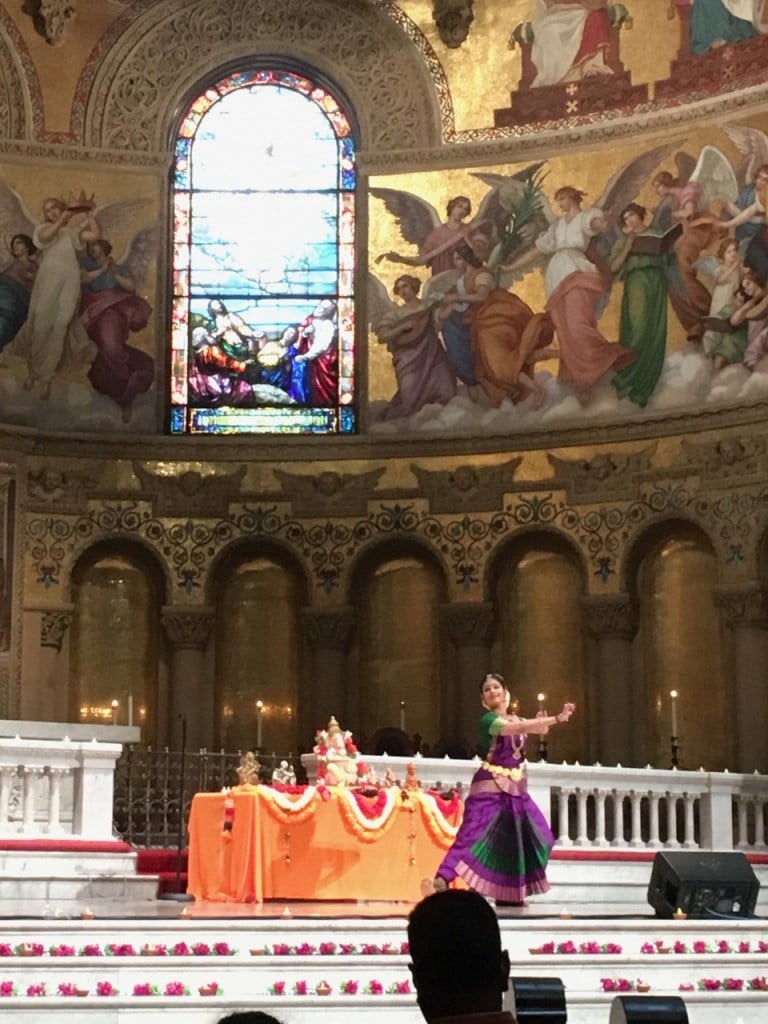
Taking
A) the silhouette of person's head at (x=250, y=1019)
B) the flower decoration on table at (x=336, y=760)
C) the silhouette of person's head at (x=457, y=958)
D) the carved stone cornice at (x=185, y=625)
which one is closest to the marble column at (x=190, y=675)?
the carved stone cornice at (x=185, y=625)

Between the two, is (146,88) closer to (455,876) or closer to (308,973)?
(455,876)

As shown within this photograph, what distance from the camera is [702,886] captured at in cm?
1199

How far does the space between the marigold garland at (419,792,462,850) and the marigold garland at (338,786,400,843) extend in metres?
0.30

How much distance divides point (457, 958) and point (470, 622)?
1849 cm

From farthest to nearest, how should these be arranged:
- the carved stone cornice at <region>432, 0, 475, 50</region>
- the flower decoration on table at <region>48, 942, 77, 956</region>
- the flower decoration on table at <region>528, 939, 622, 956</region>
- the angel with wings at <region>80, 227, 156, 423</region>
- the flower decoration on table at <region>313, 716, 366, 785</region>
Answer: the carved stone cornice at <region>432, 0, 475, 50</region> < the angel with wings at <region>80, 227, 156, 423</region> < the flower decoration on table at <region>313, 716, 366, 785</region> < the flower decoration on table at <region>528, 939, 622, 956</region> < the flower decoration on table at <region>48, 942, 77, 956</region>

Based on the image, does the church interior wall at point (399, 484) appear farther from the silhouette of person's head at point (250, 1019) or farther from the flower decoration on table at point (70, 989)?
the silhouette of person's head at point (250, 1019)

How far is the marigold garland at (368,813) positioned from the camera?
44.8ft

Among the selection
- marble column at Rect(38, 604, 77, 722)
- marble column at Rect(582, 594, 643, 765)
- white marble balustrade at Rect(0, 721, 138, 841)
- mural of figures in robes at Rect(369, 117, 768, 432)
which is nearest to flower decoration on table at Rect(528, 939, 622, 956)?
white marble balustrade at Rect(0, 721, 138, 841)

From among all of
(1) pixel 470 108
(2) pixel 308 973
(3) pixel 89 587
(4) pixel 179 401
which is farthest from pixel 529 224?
(2) pixel 308 973

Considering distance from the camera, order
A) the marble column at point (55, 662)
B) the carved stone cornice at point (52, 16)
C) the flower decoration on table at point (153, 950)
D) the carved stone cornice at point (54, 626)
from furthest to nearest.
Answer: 1. the carved stone cornice at point (52, 16)
2. the carved stone cornice at point (54, 626)
3. the marble column at point (55, 662)
4. the flower decoration on table at point (153, 950)

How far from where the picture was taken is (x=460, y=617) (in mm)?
22516

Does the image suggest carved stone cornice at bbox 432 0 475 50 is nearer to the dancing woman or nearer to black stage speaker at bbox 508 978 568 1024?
the dancing woman

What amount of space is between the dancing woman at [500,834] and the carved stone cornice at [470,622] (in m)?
10.1

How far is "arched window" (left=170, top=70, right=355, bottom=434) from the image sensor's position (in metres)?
23.8
